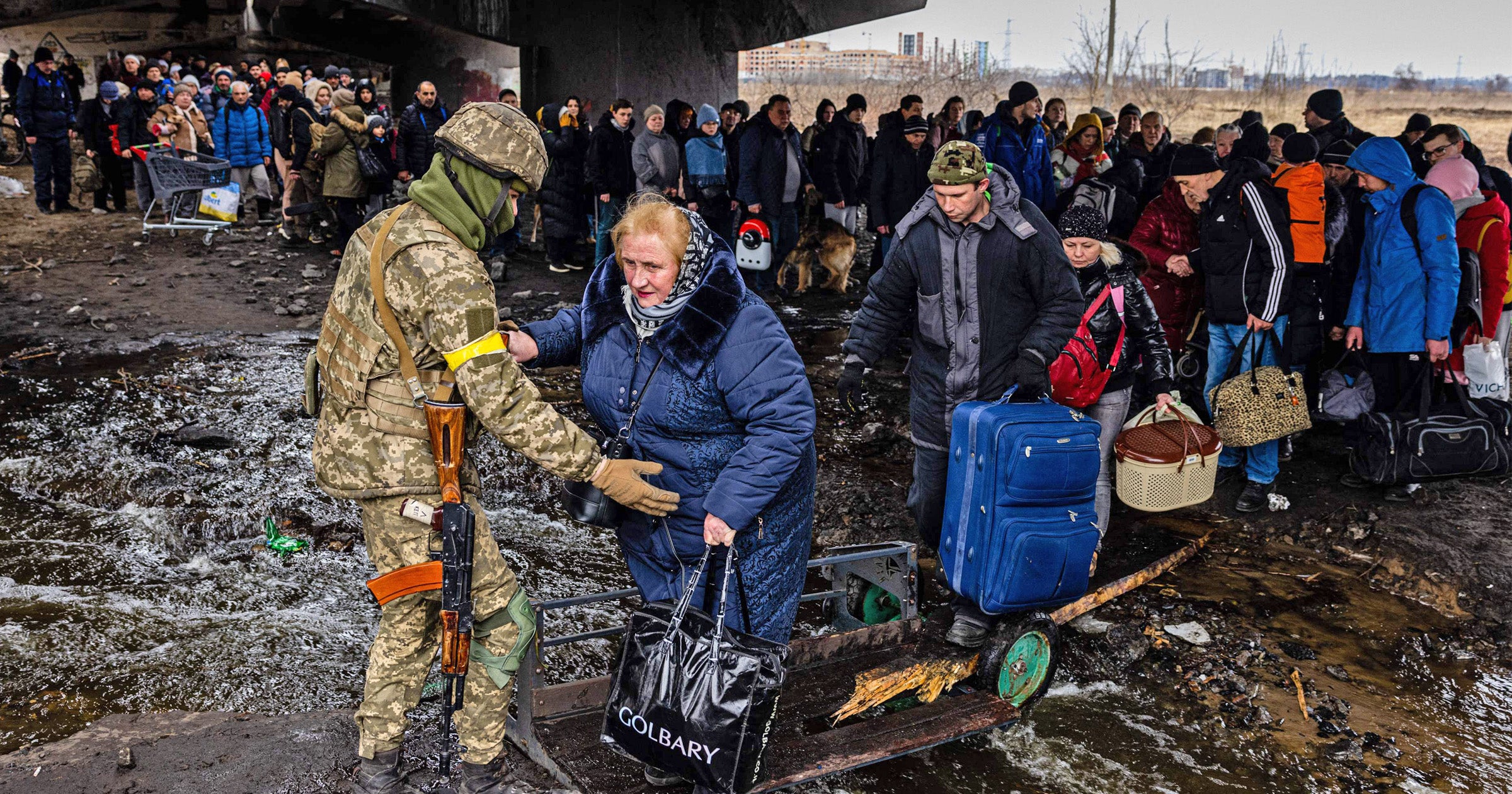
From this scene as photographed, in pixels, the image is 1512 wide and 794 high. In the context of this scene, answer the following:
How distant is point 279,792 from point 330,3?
25.9 m

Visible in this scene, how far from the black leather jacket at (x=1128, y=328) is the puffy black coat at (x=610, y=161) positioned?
7.53 metres

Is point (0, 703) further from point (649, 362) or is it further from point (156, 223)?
point (156, 223)

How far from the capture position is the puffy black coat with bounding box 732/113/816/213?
11.1m

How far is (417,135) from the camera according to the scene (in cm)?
1242

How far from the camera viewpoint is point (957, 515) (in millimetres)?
4273

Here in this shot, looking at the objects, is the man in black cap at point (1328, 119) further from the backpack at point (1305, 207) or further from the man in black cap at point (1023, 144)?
the backpack at point (1305, 207)

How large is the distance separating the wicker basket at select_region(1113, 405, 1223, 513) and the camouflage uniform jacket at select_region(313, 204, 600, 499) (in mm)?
3156

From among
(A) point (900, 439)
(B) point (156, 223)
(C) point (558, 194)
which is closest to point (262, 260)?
(B) point (156, 223)

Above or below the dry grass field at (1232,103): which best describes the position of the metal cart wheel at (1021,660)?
below

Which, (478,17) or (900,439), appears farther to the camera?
(478,17)

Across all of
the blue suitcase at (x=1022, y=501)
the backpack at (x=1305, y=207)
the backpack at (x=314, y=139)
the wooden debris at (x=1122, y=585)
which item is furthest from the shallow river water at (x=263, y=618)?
the backpack at (x=314, y=139)

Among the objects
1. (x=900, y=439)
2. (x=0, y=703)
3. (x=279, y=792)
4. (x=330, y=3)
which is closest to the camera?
(x=279, y=792)

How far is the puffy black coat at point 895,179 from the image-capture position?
414 inches

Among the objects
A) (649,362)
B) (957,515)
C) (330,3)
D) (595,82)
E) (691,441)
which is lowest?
(957,515)
